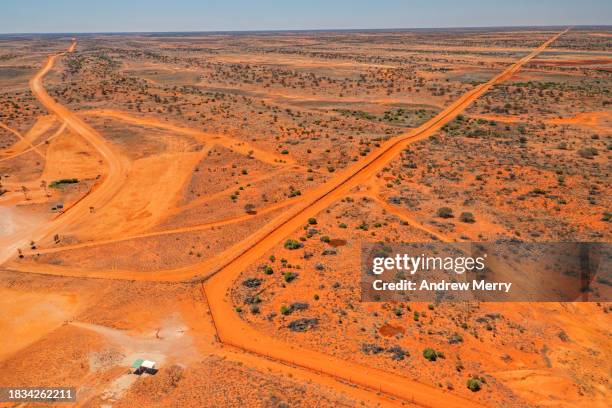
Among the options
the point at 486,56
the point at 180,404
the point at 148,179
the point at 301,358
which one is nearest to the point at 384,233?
the point at 301,358

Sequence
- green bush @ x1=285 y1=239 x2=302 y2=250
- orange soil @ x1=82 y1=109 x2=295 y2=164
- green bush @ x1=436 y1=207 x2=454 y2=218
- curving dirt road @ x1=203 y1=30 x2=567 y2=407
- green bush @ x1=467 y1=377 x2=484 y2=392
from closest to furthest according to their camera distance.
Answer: green bush @ x1=467 y1=377 x2=484 y2=392 → curving dirt road @ x1=203 y1=30 x2=567 y2=407 → green bush @ x1=285 y1=239 x2=302 y2=250 → green bush @ x1=436 y1=207 x2=454 y2=218 → orange soil @ x1=82 y1=109 x2=295 y2=164

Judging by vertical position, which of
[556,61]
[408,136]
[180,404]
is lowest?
[180,404]

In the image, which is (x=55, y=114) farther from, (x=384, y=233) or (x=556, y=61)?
(x=556, y=61)

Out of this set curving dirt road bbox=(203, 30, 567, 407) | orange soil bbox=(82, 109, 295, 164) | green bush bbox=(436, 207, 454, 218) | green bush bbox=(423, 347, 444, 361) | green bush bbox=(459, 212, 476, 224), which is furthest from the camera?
orange soil bbox=(82, 109, 295, 164)

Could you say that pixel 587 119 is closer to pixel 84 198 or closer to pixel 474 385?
pixel 474 385

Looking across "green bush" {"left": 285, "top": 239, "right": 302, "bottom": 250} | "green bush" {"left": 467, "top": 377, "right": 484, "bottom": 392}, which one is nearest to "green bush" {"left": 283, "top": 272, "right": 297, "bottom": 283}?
"green bush" {"left": 285, "top": 239, "right": 302, "bottom": 250}

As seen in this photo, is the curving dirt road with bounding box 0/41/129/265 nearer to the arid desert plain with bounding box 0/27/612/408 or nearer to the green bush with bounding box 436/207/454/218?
the arid desert plain with bounding box 0/27/612/408
